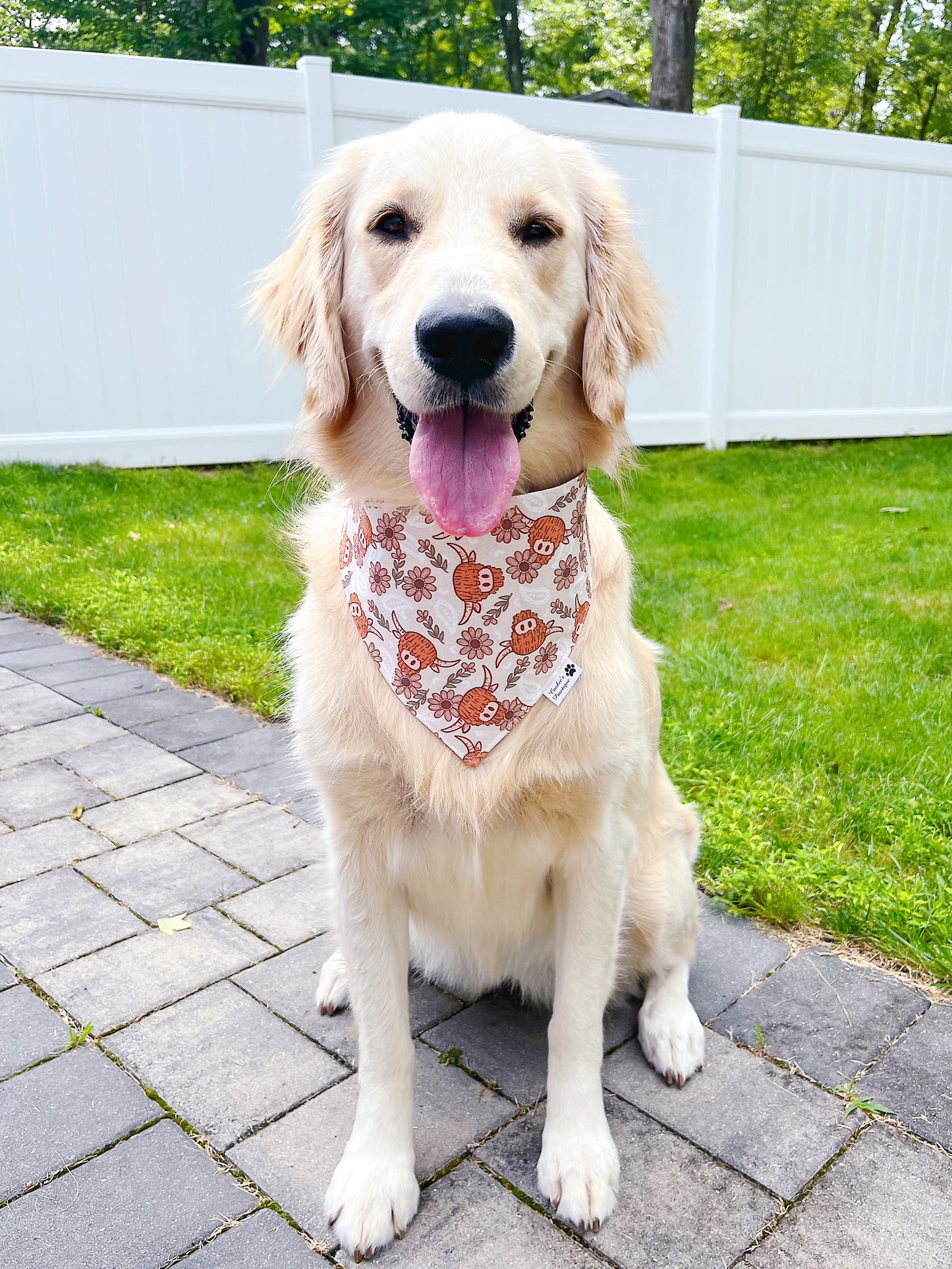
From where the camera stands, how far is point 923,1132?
5.88 ft

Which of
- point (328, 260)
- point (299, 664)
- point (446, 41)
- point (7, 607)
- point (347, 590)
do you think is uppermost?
point (446, 41)

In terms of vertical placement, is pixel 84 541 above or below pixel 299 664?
below

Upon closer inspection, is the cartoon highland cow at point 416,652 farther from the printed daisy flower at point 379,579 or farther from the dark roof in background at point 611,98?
the dark roof in background at point 611,98

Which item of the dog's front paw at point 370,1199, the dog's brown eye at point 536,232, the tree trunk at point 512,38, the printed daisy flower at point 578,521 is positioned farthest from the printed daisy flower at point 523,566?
the tree trunk at point 512,38

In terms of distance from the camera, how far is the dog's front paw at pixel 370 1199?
1.60m

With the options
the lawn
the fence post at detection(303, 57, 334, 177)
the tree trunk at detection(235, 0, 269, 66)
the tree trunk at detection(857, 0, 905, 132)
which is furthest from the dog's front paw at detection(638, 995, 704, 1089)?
the tree trunk at detection(857, 0, 905, 132)

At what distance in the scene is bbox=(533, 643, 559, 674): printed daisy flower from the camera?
1817 mm

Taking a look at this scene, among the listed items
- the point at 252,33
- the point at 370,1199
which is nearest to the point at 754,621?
the point at 370,1199

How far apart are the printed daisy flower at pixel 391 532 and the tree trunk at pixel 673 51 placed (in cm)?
985

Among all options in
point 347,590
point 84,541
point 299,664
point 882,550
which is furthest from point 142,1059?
point 882,550

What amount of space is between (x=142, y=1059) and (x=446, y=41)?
25.7 m

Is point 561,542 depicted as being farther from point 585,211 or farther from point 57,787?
point 57,787

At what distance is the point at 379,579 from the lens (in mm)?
1831

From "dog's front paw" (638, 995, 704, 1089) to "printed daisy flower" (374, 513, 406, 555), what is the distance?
43.5 inches
